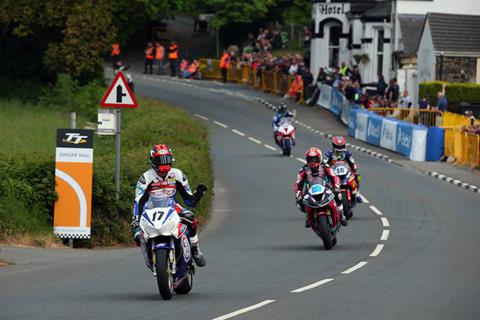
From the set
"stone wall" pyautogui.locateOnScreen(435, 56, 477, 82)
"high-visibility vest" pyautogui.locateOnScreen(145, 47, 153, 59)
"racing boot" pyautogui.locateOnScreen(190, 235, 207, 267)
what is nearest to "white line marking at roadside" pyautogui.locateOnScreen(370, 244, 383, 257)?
"racing boot" pyautogui.locateOnScreen(190, 235, 207, 267)

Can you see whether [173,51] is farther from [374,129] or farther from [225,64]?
[374,129]

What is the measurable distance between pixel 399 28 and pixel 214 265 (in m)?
42.2

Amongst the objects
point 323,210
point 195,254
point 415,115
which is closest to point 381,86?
point 415,115

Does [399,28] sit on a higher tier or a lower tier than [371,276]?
higher

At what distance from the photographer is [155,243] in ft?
46.7

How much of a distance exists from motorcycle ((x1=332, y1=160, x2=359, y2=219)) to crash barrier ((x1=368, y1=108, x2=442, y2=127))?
61.9ft

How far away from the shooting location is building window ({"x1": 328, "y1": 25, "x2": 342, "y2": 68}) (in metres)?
68.8

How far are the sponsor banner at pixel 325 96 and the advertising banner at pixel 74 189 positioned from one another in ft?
124

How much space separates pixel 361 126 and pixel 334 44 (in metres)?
19.9

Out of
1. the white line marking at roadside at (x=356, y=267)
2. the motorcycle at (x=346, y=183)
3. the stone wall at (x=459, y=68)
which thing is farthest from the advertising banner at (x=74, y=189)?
the stone wall at (x=459, y=68)

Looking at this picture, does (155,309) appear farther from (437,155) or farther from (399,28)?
(399,28)

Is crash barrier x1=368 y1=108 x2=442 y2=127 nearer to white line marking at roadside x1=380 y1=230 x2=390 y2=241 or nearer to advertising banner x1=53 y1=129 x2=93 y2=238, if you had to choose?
white line marking at roadside x1=380 y1=230 x2=390 y2=241

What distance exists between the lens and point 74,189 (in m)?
21.1

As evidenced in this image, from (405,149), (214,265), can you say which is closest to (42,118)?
(405,149)
